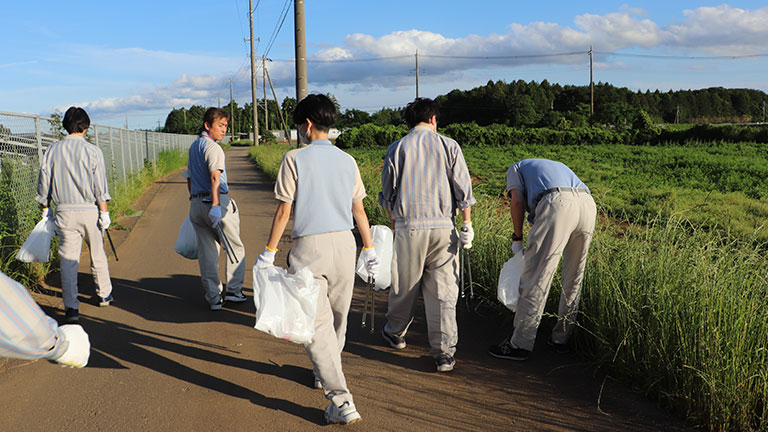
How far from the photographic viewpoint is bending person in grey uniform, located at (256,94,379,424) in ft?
11.2

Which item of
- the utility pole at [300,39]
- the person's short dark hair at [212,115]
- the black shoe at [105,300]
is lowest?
the black shoe at [105,300]

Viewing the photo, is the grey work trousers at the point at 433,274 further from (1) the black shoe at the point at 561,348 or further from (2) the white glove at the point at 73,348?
(2) the white glove at the point at 73,348

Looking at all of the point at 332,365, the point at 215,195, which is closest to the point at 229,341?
the point at 215,195

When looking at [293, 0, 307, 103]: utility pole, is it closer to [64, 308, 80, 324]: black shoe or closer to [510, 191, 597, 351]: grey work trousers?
[64, 308, 80, 324]: black shoe

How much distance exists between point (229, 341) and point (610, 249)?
11.2ft

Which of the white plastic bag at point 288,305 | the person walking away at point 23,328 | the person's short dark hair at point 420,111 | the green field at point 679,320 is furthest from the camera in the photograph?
the person's short dark hair at point 420,111

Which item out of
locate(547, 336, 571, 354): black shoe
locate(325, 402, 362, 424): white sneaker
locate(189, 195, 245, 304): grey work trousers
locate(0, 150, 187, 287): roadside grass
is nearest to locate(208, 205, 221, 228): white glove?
locate(189, 195, 245, 304): grey work trousers

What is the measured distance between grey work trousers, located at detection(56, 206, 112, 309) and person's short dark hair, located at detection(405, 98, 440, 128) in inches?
131

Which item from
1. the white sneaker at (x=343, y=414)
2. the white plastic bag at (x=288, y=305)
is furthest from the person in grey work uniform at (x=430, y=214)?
the white plastic bag at (x=288, y=305)

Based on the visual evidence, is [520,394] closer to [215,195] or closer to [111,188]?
[215,195]

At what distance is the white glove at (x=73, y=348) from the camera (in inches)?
109

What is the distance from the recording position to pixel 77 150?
18.0 feet

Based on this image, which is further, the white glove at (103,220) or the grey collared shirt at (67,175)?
the white glove at (103,220)

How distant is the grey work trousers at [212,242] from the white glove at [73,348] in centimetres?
274
